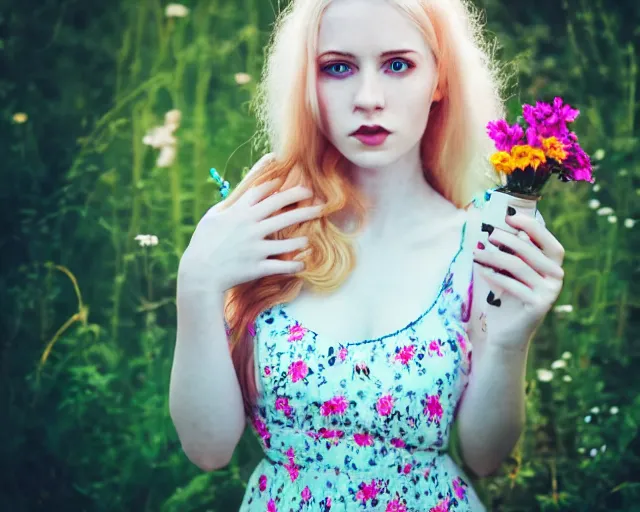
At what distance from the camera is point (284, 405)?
1.40 metres

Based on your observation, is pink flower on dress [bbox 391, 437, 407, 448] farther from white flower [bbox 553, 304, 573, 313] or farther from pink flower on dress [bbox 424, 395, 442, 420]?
white flower [bbox 553, 304, 573, 313]

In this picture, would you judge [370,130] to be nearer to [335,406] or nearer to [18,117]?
[335,406]

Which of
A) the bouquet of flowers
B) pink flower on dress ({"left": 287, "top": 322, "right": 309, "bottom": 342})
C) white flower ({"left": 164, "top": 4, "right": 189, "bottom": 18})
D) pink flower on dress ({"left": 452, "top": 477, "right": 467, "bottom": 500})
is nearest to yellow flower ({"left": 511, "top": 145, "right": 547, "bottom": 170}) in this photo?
the bouquet of flowers

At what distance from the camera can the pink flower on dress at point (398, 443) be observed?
1.40m

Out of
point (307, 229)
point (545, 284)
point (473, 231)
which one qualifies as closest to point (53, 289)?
point (307, 229)

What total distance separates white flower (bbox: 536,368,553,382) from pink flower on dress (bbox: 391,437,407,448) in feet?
2.94

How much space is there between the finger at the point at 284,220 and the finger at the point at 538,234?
332 millimetres

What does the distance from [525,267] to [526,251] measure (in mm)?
24

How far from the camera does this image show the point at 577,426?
2201mm

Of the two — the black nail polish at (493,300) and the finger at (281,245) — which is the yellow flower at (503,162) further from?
the finger at (281,245)

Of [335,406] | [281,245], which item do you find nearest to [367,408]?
[335,406]

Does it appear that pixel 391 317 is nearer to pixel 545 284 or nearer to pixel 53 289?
pixel 545 284

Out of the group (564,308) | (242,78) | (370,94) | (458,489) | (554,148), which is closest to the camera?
(554,148)

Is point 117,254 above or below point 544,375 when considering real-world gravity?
above
